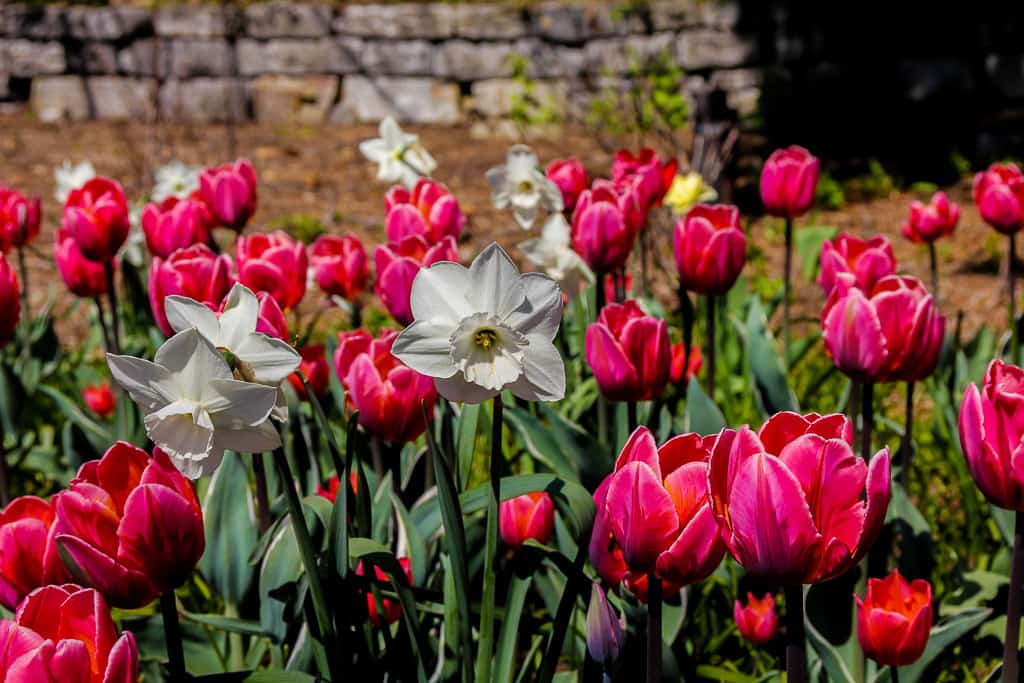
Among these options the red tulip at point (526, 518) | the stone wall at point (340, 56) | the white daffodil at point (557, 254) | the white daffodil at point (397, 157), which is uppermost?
the stone wall at point (340, 56)

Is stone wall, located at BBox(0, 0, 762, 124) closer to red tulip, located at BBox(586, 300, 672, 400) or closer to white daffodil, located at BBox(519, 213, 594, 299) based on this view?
white daffodil, located at BBox(519, 213, 594, 299)

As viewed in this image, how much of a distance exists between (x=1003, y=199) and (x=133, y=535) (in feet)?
5.40

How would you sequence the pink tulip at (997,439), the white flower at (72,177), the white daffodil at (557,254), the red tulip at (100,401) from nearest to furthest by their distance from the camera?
1. the pink tulip at (997,439)
2. the white daffodil at (557,254)
3. the red tulip at (100,401)
4. the white flower at (72,177)

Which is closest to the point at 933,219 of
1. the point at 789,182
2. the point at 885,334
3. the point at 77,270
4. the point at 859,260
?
the point at 789,182

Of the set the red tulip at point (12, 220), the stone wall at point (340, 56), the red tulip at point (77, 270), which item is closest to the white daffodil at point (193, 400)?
the red tulip at point (77, 270)

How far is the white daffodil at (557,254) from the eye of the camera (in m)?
1.94

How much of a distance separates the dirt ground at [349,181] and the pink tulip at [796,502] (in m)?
2.82

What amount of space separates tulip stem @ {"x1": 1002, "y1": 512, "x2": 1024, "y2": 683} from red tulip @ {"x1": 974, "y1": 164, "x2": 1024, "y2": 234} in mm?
1030

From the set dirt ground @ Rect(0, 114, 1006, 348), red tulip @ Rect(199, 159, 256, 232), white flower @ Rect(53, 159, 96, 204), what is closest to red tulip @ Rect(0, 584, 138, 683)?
red tulip @ Rect(199, 159, 256, 232)

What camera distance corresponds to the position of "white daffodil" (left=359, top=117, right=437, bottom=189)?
7.18 ft

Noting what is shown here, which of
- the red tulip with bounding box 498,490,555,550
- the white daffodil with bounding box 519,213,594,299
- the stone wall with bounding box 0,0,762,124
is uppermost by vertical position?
the stone wall with bounding box 0,0,762,124

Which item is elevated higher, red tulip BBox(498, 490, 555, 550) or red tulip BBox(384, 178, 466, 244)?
red tulip BBox(384, 178, 466, 244)

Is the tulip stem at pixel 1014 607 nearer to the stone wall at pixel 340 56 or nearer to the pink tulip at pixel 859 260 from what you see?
the pink tulip at pixel 859 260

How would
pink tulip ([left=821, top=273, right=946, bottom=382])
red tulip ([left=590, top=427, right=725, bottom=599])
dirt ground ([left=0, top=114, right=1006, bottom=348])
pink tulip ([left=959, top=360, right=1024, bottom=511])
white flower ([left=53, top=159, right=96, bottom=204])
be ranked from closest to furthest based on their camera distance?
red tulip ([left=590, top=427, right=725, bottom=599]) < pink tulip ([left=959, top=360, right=1024, bottom=511]) < pink tulip ([left=821, top=273, right=946, bottom=382]) < white flower ([left=53, top=159, right=96, bottom=204]) < dirt ground ([left=0, top=114, right=1006, bottom=348])
